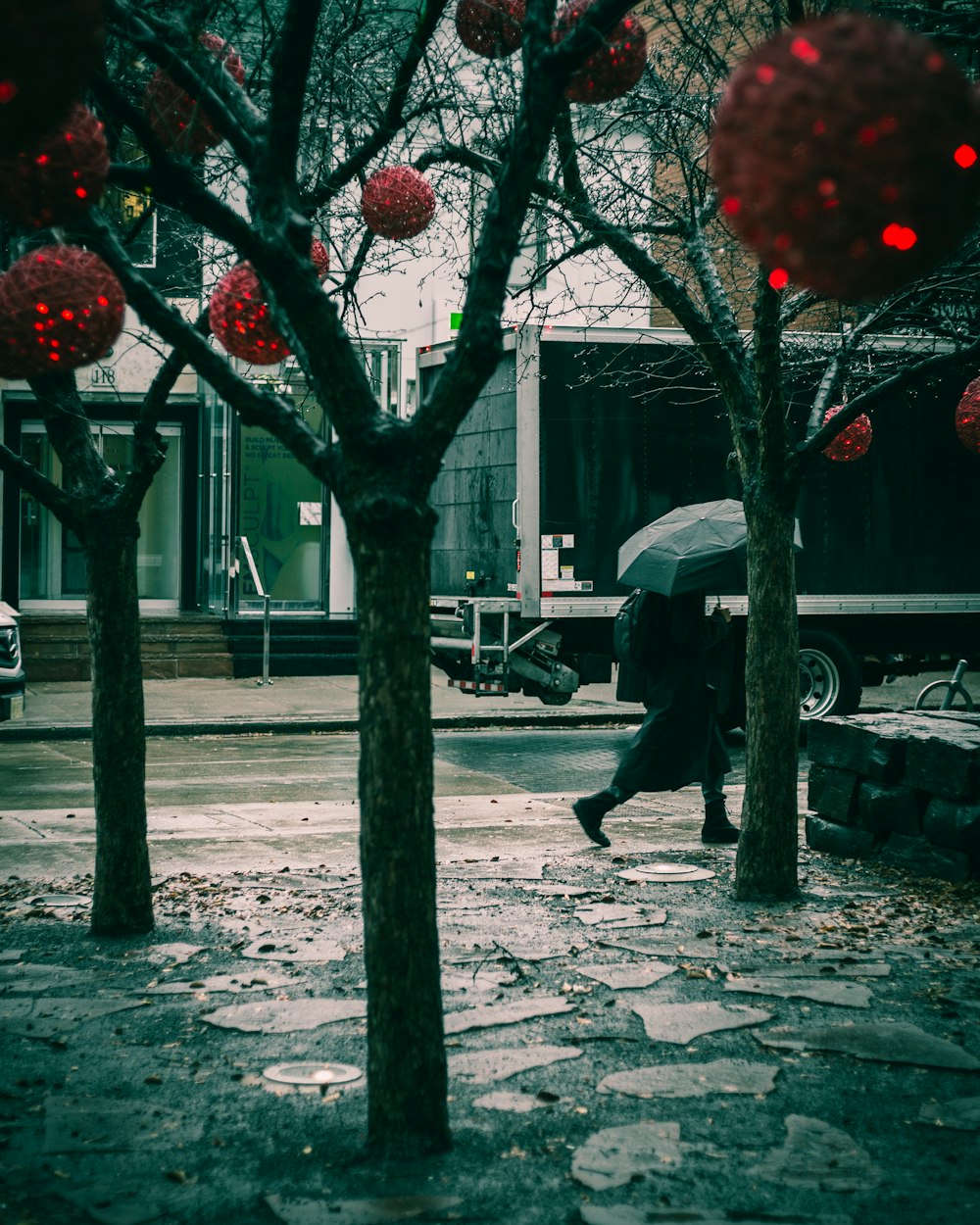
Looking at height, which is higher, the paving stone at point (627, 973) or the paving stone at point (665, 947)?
the paving stone at point (665, 947)

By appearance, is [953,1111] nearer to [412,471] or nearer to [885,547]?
[412,471]

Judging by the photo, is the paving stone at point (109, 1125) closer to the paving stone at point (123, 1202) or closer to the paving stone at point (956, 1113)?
the paving stone at point (123, 1202)

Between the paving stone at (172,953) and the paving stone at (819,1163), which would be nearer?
the paving stone at (819,1163)

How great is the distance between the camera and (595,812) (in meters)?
9.14

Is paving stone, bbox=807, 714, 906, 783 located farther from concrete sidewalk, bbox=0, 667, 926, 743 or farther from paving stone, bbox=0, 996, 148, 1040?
concrete sidewalk, bbox=0, 667, 926, 743

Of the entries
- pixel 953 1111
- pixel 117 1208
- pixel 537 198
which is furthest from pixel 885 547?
pixel 117 1208

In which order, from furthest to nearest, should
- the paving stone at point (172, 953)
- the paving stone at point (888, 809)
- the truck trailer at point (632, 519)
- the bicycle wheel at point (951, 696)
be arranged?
1. the truck trailer at point (632, 519)
2. the bicycle wheel at point (951, 696)
3. the paving stone at point (888, 809)
4. the paving stone at point (172, 953)

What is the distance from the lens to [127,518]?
644 cm

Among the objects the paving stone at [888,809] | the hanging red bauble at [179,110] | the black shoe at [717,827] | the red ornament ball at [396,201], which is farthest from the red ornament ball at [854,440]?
the hanging red bauble at [179,110]

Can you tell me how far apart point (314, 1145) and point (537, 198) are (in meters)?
5.91

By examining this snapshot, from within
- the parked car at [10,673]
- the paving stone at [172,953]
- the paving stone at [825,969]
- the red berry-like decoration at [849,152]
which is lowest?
the paving stone at [172,953]

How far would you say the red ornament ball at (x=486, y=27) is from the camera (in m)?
5.42

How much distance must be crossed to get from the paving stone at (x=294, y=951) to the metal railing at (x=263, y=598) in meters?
13.3

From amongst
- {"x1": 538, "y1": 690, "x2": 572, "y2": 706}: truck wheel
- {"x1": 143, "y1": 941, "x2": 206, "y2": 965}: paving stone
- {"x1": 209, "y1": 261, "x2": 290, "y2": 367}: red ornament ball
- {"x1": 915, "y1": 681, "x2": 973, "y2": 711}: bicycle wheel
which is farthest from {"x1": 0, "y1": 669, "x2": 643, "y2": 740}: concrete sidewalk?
{"x1": 209, "y1": 261, "x2": 290, "y2": 367}: red ornament ball
